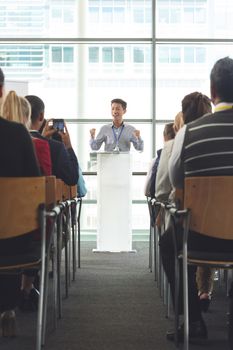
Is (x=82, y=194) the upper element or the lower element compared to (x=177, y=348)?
upper

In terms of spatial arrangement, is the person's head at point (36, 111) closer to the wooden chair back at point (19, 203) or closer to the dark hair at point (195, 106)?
the dark hair at point (195, 106)

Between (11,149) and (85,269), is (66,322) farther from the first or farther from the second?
(85,269)

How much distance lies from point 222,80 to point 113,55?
6101 mm

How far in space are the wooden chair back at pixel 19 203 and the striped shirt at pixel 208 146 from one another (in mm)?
681

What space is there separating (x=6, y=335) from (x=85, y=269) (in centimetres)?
232

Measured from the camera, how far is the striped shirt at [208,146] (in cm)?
253

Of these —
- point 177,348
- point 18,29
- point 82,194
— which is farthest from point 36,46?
point 177,348

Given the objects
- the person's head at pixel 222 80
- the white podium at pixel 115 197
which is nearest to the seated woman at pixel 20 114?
the person's head at pixel 222 80

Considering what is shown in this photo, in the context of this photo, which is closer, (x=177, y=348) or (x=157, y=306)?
(x=177, y=348)

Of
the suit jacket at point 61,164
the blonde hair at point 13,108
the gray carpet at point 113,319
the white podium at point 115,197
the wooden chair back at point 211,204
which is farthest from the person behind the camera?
the white podium at point 115,197

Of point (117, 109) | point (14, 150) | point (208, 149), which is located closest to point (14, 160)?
point (14, 150)

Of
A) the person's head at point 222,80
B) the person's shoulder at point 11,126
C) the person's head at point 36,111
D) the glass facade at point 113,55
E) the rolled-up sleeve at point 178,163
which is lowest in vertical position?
the rolled-up sleeve at point 178,163

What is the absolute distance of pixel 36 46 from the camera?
27.9 ft

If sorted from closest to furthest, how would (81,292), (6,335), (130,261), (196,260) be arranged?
(196,260) < (6,335) < (81,292) < (130,261)
